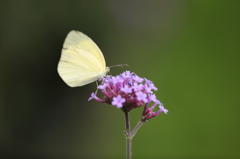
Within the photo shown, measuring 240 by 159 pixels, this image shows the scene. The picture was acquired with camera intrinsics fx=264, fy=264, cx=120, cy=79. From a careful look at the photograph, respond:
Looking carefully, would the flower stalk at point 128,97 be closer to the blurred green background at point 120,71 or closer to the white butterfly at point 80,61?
the white butterfly at point 80,61

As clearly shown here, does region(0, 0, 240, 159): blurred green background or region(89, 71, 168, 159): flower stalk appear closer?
region(89, 71, 168, 159): flower stalk

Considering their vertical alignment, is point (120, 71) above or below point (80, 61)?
above

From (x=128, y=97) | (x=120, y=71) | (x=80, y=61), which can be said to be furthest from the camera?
(x=120, y=71)

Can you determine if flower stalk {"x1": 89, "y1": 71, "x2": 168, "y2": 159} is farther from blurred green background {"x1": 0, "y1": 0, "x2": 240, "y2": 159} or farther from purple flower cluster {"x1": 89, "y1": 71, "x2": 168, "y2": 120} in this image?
blurred green background {"x1": 0, "y1": 0, "x2": 240, "y2": 159}

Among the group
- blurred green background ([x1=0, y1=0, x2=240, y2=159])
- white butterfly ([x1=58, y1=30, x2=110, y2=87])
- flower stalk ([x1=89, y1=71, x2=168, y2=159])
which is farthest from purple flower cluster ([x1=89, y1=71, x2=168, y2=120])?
blurred green background ([x1=0, y1=0, x2=240, y2=159])

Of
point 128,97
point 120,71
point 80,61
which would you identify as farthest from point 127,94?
point 120,71

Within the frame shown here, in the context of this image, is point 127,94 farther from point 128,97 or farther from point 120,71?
point 120,71

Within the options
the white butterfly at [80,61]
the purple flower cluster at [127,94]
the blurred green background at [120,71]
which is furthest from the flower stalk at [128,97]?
the blurred green background at [120,71]
